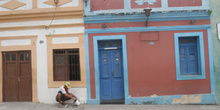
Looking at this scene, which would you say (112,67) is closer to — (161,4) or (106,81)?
(106,81)

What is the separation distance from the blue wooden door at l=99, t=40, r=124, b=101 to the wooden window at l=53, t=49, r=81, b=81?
0.98 m

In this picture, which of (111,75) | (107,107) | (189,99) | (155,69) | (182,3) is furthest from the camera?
(111,75)

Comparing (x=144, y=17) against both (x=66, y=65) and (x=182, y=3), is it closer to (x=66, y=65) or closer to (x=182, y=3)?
(x=182, y=3)

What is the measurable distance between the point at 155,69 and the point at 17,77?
5561mm

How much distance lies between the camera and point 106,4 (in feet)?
23.3

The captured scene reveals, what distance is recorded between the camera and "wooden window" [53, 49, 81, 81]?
23.3ft

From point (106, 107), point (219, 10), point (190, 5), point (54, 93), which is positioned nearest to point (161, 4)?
point (190, 5)

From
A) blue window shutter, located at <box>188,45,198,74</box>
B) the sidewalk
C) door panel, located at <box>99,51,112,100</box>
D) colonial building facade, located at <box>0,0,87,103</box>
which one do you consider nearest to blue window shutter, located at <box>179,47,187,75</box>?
blue window shutter, located at <box>188,45,198,74</box>

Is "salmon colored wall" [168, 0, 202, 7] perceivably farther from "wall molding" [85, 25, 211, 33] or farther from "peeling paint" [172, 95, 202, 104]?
"peeling paint" [172, 95, 202, 104]

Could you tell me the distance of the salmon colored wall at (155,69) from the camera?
22.6ft

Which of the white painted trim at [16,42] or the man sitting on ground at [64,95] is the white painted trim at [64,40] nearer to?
the white painted trim at [16,42]

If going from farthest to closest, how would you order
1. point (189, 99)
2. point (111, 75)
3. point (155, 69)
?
point (111, 75)
point (155, 69)
point (189, 99)

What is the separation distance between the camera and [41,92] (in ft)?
23.1

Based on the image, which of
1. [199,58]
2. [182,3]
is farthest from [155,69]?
[182,3]
